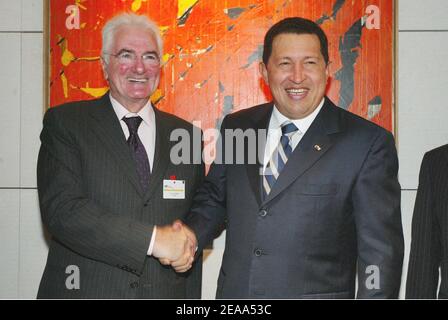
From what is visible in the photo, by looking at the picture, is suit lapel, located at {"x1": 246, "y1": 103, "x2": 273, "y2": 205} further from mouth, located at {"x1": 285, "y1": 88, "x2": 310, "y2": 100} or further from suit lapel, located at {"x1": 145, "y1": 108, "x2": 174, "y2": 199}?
suit lapel, located at {"x1": 145, "y1": 108, "x2": 174, "y2": 199}

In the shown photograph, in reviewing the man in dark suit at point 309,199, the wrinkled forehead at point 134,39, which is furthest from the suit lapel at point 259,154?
the wrinkled forehead at point 134,39

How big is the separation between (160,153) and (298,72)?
75 cm

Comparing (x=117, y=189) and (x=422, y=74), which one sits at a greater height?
(x=422, y=74)

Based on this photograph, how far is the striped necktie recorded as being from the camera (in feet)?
7.87

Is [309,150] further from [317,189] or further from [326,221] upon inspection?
[326,221]

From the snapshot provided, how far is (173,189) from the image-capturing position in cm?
251

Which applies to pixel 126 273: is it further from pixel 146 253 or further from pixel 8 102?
pixel 8 102

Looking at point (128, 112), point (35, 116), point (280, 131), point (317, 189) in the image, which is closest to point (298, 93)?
point (280, 131)

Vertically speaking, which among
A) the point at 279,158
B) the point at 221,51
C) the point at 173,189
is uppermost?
the point at 221,51

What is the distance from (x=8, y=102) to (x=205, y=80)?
121 cm

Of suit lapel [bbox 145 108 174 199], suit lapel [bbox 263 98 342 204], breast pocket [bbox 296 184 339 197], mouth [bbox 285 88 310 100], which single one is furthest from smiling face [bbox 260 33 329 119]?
suit lapel [bbox 145 108 174 199]

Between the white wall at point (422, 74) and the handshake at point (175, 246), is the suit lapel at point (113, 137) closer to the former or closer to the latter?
the handshake at point (175, 246)

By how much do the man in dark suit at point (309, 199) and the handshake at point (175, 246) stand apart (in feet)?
0.59
